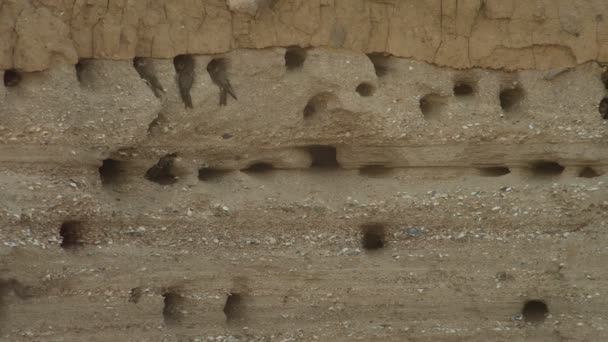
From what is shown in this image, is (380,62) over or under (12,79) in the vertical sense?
over

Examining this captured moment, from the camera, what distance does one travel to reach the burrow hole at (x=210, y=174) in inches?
146

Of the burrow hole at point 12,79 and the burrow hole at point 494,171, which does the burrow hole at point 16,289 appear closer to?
the burrow hole at point 12,79

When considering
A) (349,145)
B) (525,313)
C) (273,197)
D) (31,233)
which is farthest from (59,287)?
(525,313)

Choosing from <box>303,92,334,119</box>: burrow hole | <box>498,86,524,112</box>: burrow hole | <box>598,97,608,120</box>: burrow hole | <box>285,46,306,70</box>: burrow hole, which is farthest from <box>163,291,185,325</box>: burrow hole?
<box>598,97,608,120</box>: burrow hole

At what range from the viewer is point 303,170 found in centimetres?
379

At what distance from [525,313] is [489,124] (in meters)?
0.77

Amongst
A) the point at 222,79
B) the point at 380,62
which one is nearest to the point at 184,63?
the point at 222,79

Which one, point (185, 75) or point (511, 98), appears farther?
point (511, 98)

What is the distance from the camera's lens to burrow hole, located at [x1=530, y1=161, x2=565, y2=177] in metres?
3.87

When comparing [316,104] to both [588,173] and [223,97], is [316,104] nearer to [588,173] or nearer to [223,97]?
[223,97]

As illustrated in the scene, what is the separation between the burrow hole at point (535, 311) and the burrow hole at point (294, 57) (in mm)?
1280

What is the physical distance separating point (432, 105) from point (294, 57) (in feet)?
1.79

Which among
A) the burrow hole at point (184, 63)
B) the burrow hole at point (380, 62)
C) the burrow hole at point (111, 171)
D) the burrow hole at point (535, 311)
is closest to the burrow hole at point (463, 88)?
the burrow hole at point (380, 62)

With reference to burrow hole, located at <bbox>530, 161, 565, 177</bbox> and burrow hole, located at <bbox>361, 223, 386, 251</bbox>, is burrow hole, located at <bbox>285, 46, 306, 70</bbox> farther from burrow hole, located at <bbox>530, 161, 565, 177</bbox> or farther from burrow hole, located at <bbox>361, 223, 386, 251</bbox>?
burrow hole, located at <bbox>530, 161, 565, 177</bbox>
